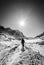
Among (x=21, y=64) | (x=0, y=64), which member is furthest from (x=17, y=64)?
(x=0, y=64)

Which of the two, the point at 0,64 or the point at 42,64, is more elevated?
the point at 42,64

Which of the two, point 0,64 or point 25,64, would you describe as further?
point 0,64

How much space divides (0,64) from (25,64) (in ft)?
11.3

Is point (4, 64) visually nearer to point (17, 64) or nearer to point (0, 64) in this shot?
point (0, 64)

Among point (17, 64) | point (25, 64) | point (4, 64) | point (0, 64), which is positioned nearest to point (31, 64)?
point (25, 64)

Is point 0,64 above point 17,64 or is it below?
below

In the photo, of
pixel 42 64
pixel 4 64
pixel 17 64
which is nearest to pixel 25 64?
pixel 17 64

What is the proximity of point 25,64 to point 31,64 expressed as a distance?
2.41 ft

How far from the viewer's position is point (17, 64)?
13.6ft

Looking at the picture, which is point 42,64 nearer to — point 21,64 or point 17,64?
point 21,64

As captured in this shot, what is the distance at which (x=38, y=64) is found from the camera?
4094 millimetres

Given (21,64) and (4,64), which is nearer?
(21,64)

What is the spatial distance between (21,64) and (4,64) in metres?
2.37

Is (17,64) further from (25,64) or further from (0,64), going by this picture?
(0,64)
